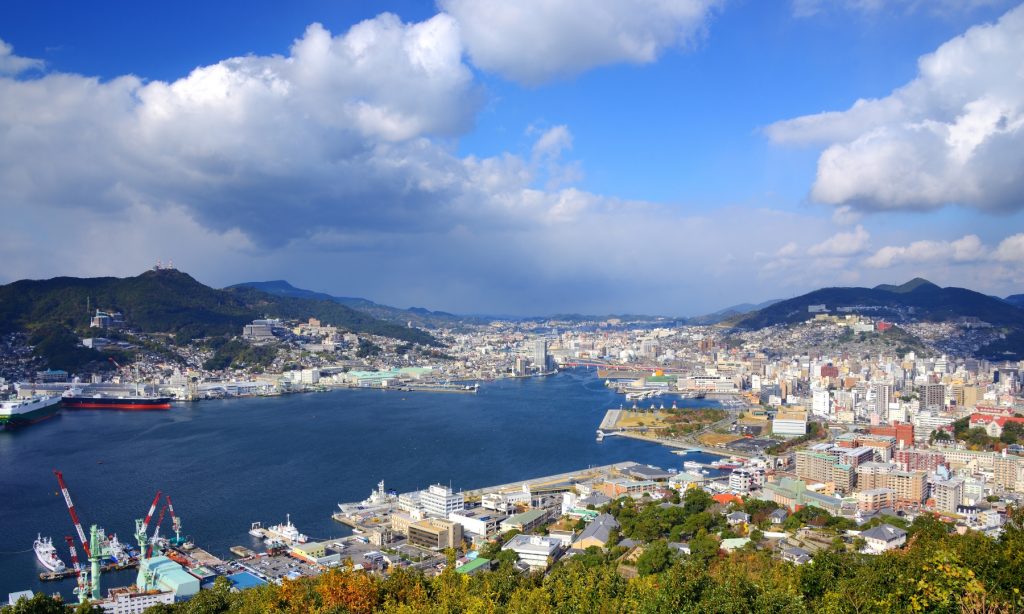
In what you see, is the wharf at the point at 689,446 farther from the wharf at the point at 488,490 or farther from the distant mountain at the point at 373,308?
the distant mountain at the point at 373,308

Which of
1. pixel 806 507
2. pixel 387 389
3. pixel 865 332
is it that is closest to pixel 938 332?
pixel 865 332

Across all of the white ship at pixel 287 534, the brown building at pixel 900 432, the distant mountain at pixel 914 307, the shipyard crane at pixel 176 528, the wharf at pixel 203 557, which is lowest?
the brown building at pixel 900 432

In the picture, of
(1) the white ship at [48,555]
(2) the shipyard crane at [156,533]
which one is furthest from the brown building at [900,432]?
(1) the white ship at [48,555]

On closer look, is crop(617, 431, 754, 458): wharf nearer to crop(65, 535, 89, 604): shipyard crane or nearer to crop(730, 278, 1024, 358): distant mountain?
crop(65, 535, 89, 604): shipyard crane

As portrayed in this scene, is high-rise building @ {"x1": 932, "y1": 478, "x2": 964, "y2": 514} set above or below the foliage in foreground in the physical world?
below

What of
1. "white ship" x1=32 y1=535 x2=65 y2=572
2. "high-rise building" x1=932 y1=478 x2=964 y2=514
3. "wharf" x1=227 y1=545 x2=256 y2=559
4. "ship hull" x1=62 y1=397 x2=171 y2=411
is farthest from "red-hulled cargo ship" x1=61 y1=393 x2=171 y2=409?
"high-rise building" x1=932 y1=478 x2=964 y2=514
